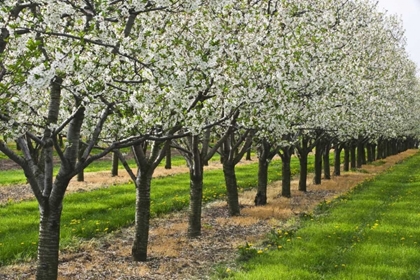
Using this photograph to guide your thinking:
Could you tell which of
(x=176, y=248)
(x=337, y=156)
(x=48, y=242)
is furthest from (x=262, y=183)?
(x=337, y=156)

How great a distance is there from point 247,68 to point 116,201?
1326cm

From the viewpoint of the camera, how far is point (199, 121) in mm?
10953

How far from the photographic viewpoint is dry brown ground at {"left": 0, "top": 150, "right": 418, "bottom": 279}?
43.0 feet

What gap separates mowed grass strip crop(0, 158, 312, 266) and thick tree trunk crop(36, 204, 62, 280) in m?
4.14

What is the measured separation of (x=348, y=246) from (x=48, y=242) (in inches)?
363

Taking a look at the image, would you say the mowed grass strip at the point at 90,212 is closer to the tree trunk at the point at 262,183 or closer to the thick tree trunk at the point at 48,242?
the tree trunk at the point at 262,183

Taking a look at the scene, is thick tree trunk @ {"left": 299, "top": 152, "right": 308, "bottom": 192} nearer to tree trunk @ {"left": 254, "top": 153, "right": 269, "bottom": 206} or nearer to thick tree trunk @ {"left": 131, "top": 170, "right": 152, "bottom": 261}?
tree trunk @ {"left": 254, "top": 153, "right": 269, "bottom": 206}

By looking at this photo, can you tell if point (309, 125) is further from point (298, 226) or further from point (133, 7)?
point (133, 7)

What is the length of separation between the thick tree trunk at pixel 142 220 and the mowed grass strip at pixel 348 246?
3.28 m

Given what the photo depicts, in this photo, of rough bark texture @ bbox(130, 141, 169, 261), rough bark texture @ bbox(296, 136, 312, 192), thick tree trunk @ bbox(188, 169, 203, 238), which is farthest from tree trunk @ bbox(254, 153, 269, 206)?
rough bark texture @ bbox(130, 141, 169, 261)

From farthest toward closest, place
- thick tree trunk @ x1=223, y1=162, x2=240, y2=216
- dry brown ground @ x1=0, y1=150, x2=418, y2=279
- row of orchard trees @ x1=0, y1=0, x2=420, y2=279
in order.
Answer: thick tree trunk @ x1=223, y1=162, x2=240, y2=216 → dry brown ground @ x1=0, y1=150, x2=418, y2=279 → row of orchard trees @ x1=0, y1=0, x2=420, y2=279

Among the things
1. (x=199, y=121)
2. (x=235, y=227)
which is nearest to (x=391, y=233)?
(x=235, y=227)

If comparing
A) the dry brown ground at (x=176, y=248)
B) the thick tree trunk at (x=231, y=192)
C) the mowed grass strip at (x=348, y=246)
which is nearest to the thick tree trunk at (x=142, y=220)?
the dry brown ground at (x=176, y=248)

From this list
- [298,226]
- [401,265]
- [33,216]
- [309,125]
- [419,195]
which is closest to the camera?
[401,265]
